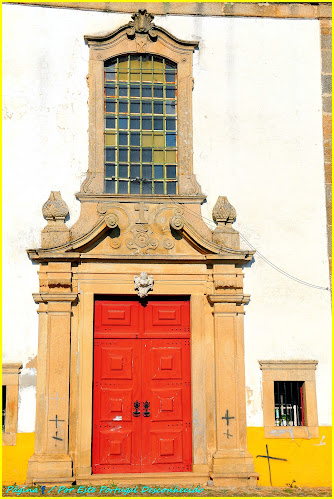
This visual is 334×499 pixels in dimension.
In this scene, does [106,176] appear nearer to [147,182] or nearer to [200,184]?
[147,182]

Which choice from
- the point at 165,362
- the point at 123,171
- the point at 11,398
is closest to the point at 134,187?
the point at 123,171

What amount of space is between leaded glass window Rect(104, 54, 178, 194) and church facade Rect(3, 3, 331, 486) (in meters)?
0.03

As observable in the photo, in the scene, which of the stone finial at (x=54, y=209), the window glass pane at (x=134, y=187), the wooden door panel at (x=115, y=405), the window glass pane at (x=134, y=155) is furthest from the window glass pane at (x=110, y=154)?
the wooden door panel at (x=115, y=405)

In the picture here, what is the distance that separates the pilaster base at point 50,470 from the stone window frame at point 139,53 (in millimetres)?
3837

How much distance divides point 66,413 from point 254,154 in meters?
4.82

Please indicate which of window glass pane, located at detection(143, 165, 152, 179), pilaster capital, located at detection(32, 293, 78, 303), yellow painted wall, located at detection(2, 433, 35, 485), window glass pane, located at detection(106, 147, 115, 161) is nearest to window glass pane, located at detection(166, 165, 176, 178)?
window glass pane, located at detection(143, 165, 152, 179)

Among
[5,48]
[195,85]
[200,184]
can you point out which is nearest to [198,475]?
[200,184]

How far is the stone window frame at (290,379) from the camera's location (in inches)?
391

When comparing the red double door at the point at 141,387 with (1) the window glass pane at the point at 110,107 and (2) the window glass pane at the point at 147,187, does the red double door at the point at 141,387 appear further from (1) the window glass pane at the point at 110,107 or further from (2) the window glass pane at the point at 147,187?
(1) the window glass pane at the point at 110,107

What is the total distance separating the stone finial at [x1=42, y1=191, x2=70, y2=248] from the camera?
9930 millimetres

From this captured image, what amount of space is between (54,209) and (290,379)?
432 cm

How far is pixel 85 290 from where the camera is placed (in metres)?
9.96

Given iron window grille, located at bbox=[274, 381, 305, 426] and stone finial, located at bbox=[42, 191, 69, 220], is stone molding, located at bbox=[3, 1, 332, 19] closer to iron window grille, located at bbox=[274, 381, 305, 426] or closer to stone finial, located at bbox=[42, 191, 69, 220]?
stone finial, located at bbox=[42, 191, 69, 220]

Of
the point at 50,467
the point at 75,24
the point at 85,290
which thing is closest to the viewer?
the point at 50,467
